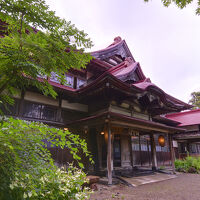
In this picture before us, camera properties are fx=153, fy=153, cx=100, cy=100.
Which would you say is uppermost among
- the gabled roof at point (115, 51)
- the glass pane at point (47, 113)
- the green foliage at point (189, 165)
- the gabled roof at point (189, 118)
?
the gabled roof at point (115, 51)

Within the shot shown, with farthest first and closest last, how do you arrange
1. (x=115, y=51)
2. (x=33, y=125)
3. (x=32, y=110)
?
(x=115, y=51), (x=32, y=110), (x=33, y=125)

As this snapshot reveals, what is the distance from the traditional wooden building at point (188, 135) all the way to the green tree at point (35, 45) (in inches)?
640

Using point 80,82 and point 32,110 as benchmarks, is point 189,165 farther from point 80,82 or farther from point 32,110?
point 32,110

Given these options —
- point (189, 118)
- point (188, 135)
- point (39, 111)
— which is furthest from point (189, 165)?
point (39, 111)

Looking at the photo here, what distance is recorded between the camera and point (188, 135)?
1567 centimetres

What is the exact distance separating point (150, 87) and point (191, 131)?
391 inches

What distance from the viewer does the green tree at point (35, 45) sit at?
8.20 feet

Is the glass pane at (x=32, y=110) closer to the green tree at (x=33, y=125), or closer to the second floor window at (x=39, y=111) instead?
the second floor window at (x=39, y=111)

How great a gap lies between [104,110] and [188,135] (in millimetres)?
11703

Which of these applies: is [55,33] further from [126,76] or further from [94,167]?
[94,167]

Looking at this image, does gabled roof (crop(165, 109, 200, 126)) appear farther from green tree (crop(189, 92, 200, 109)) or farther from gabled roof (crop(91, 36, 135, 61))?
green tree (crop(189, 92, 200, 109))

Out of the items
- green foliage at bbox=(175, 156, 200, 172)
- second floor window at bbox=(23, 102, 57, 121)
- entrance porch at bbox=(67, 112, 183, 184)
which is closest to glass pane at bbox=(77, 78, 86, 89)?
second floor window at bbox=(23, 102, 57, 121)

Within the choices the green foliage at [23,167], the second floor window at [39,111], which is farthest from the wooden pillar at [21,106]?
the green foliage at [23,167]

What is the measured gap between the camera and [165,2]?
641cm
